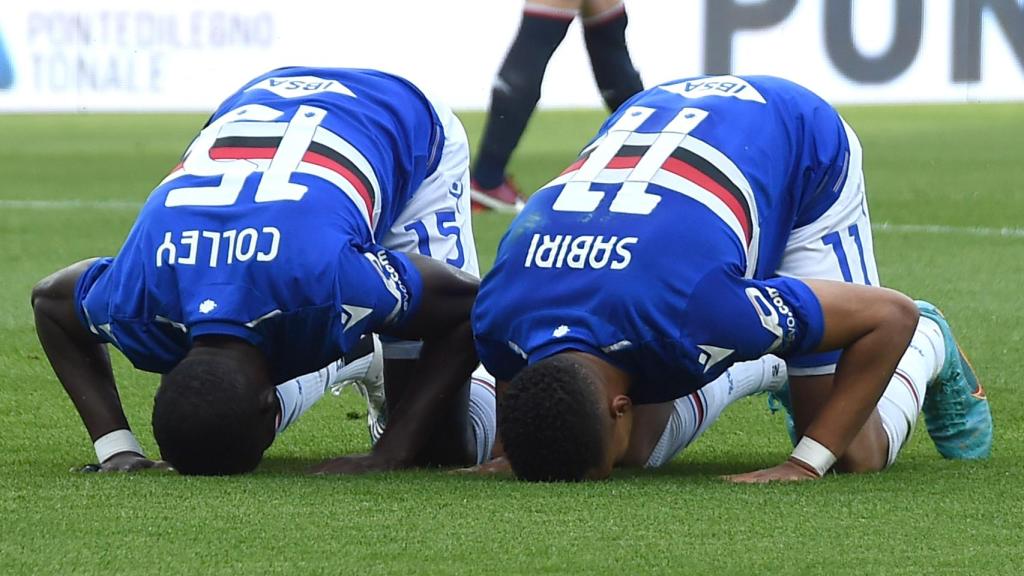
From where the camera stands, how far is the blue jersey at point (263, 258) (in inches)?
146

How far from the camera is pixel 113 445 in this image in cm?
403

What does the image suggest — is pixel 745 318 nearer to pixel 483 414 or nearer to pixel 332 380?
pixel 483 414

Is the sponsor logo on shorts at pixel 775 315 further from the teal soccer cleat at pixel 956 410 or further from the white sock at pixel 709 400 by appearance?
the teal soccer cleat at pixel 956 410

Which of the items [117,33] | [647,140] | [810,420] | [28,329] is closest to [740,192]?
[647,140]

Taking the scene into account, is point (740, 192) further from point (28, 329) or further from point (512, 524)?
point (28, 329)

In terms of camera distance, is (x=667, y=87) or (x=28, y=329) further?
(x=28, y=329)

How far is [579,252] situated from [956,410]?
1.08m

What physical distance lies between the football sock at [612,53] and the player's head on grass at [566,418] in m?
5.00

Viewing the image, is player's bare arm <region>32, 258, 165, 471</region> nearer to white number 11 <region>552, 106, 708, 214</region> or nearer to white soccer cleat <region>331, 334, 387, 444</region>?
white soccer cleat <region>331, 334, 387, 444</region>

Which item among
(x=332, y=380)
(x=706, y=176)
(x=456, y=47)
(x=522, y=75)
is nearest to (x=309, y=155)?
(x=332, y=380)

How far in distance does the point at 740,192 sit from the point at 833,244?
0.44m

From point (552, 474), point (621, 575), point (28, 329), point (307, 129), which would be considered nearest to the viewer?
point (621, 575)

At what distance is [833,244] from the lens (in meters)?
4.25

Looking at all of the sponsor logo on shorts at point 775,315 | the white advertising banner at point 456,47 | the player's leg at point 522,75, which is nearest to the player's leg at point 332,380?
the sponsor logo on shorts at point 775,315
